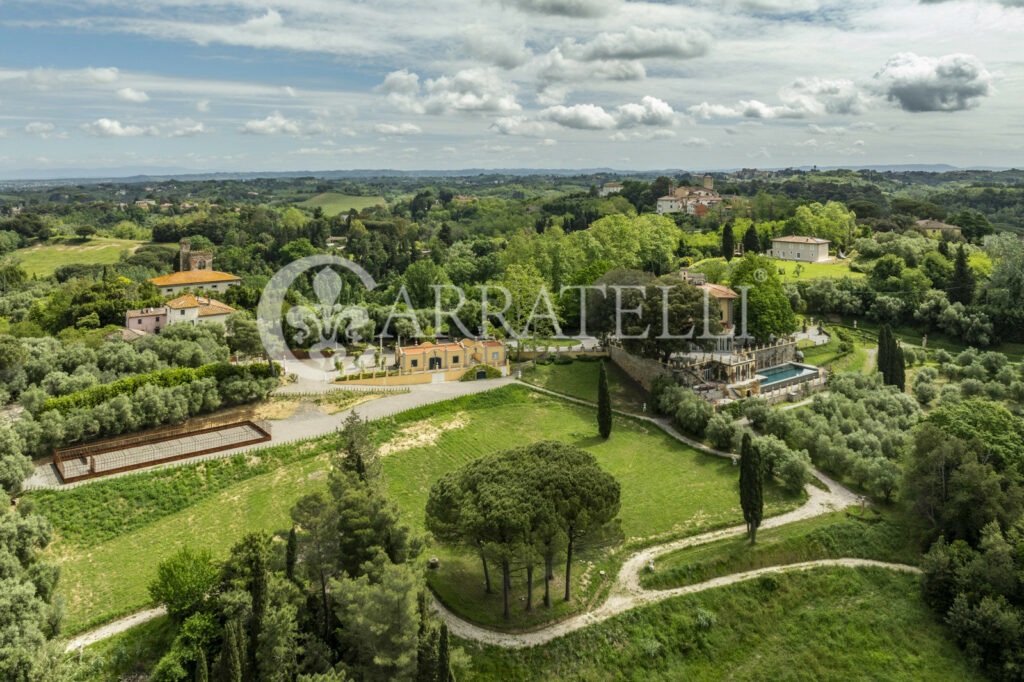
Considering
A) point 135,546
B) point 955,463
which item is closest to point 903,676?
point 955,463

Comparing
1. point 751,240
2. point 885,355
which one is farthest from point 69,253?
point 885,355

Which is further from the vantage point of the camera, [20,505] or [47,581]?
[20,505]

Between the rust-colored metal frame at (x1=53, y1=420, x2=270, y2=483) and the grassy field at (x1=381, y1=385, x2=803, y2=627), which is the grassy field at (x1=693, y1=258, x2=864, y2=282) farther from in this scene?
the rust-colored metal frame at (x1=53, y1=420, x2=270, y2=483)

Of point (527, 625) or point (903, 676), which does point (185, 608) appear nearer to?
point (527, 625)

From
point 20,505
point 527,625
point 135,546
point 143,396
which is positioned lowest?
point 527,625

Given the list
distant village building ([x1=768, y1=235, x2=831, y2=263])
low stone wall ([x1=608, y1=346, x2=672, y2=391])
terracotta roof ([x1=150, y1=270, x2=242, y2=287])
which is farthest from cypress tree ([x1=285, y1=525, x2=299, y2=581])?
distant village building ([x1=768, y1=235, x2=831, y2=263])

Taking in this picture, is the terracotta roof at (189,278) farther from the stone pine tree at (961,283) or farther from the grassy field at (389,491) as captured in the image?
the stone pine tree at (961,283)

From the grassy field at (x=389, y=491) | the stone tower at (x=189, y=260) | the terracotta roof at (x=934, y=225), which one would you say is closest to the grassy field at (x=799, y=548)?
the grassy field at (x=389, y=491)
